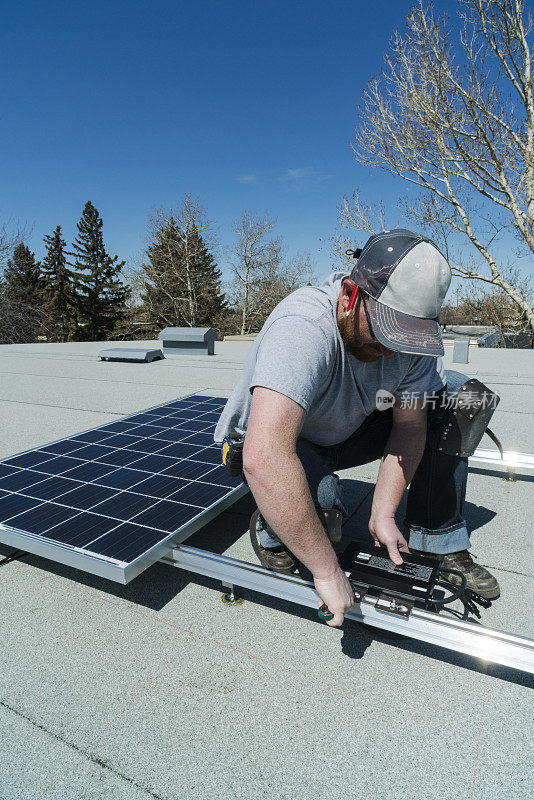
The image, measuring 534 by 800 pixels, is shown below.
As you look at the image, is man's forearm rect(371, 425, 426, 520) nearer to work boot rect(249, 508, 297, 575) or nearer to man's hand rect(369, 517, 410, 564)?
man's hand rect(369, 517, 410, 564)

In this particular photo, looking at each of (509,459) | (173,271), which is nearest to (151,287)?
(173,271)

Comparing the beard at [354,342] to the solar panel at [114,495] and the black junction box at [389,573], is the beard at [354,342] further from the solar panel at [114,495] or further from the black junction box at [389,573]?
the solar panel at [114,495]

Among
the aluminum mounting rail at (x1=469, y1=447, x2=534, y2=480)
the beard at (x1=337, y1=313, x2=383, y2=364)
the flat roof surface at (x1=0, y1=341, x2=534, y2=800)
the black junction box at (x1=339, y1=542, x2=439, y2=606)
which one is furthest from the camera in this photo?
the aluminum mounting rail at (x1=469, y1=447, x2=534, y2=480)

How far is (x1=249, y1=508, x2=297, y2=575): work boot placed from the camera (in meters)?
2.10

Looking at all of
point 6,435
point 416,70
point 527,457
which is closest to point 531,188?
point 416,70

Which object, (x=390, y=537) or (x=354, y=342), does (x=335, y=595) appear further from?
(x=354, y=342)

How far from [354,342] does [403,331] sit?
0.21 metres

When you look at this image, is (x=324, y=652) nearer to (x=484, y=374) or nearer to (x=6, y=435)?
(x=6, y=435)

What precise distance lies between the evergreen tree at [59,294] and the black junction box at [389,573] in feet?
122

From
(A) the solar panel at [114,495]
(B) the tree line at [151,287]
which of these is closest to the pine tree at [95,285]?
(B) the tree line at [151,287]

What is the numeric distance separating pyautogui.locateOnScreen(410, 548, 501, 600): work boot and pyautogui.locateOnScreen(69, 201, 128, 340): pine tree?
36681 mm

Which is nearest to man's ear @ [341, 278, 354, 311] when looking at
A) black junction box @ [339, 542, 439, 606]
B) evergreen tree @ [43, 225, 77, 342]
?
black junction box @ [339, 542, 439, 606]

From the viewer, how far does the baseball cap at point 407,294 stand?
4.60 feet

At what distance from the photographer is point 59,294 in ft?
119
